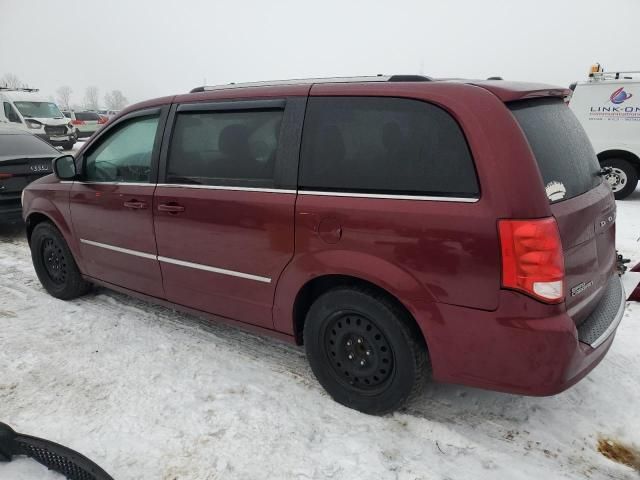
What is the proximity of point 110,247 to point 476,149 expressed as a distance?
288 centimetres

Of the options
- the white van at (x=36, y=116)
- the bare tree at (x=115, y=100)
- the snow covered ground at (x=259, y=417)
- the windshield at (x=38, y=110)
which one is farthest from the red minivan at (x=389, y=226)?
the bare tree at (x=115, y=100)

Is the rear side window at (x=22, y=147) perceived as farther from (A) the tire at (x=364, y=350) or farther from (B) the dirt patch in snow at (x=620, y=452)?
(B) the dirt patch in snow at (x=620, y=452)

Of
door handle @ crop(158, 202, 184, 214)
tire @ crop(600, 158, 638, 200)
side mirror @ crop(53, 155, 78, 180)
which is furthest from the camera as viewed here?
tire @ crop(600, 158, 638, 200)

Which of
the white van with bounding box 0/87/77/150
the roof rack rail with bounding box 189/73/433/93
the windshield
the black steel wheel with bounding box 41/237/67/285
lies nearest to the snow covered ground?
the black steel wheel with bounding box 41/237/67/285

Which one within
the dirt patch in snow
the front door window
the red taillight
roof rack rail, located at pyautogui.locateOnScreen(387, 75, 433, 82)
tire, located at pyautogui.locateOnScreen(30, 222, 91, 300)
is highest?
roof rack rail, located at pyautogui.locateOnScreen(387, 75, 433, 82)

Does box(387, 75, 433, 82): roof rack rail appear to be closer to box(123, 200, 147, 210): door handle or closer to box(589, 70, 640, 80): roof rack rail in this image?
box(123, 200, 147, 210): door handle

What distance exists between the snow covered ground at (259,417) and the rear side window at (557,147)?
127 centimetres

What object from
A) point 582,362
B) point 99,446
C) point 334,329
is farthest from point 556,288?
point 99,446

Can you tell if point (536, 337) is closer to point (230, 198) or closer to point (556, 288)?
point (556, 288)

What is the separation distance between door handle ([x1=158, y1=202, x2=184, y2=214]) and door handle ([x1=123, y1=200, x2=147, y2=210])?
192 mm

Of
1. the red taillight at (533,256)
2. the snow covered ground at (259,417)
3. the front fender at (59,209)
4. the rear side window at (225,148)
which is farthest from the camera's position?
the front fender at (59,209)

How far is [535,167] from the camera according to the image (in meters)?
2.07

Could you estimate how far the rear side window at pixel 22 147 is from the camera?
678cm

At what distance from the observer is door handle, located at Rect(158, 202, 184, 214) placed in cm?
311
